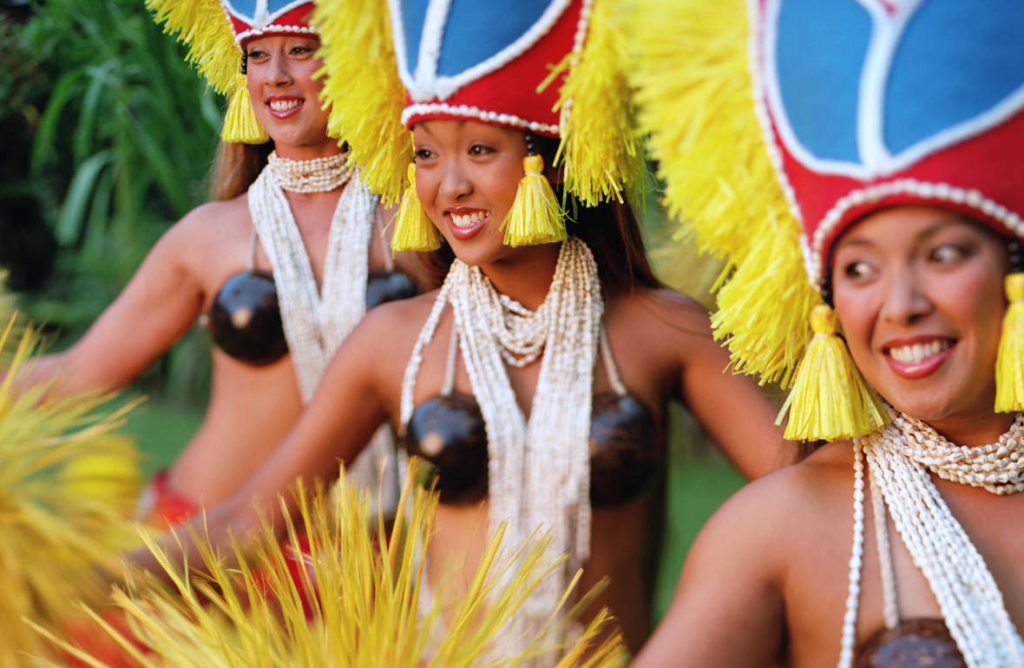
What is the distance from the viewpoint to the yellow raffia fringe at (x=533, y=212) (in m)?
1.95

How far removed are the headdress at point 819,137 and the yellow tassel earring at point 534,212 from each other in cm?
45

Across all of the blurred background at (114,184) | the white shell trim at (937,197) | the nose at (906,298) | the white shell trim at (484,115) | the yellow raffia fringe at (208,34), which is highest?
the yellow raffia fringe at (208,34)

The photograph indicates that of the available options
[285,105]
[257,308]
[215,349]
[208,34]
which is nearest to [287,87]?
[285,105]

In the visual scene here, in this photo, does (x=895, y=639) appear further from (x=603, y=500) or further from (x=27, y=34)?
(x=27, y=34)

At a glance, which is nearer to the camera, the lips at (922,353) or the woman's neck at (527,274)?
the lips at (922,353)

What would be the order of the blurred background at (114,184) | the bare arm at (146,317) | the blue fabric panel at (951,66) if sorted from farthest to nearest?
the blurred background at (114,184), the bare arm at (146,317), the blue fabric panel at (951,66)

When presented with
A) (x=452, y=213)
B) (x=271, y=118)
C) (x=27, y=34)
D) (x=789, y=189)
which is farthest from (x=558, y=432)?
(x=27, y=34)

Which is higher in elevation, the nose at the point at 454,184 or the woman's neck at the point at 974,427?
the nose at the point at 454,184

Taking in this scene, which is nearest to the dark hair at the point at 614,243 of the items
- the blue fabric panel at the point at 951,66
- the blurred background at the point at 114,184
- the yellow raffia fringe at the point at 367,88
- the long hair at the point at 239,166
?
the yellow raffia fringe at the point at 367,88

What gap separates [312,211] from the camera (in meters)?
2.77

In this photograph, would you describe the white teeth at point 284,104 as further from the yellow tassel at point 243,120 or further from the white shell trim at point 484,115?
the white shell trim at point 484,115

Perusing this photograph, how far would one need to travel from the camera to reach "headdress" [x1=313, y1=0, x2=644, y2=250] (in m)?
1.86

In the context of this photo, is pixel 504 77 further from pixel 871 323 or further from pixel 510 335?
pixel 871 323

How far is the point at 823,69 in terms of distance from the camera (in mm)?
1364
